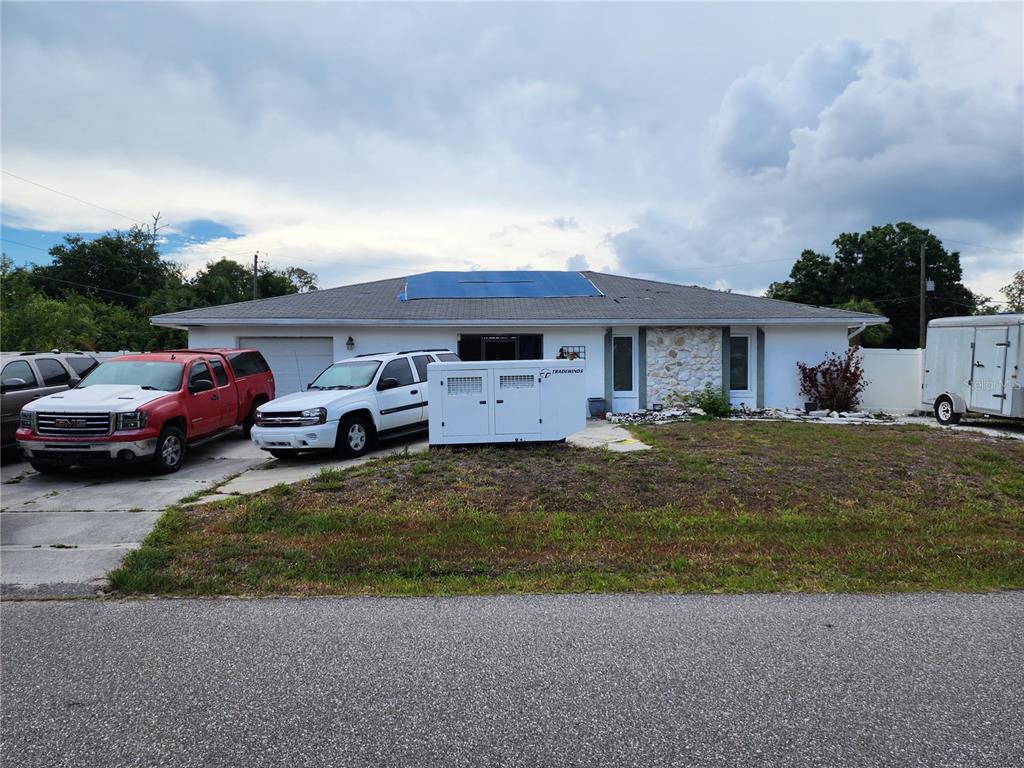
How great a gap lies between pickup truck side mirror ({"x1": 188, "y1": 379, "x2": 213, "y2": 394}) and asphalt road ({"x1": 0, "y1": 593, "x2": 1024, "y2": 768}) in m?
6.66

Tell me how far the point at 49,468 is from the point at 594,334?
38.2ft

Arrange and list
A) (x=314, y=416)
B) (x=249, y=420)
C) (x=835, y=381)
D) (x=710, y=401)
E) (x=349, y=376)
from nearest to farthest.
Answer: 1. (x=314, y=416)
2. (x=349, y=376)
3. (x=249, y=420)
4. (x=710, y=401)
5. (x=835, y=381)

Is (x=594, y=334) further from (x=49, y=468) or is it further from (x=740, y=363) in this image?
(x=49, y=468)

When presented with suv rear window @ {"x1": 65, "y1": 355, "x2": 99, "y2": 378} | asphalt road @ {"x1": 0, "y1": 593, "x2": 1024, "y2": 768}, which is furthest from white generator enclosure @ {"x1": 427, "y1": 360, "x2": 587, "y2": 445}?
suv rear window @ {"x1": 65, "y1": 355, "x2": 99, "y2": 378}

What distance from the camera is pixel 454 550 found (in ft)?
19.4

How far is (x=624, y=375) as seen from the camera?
54.8ft

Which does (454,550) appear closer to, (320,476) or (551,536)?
(551,536)

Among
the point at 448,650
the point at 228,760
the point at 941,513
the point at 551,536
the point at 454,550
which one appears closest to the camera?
the point at 228,760

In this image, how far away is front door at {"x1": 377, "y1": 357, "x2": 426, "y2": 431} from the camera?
11.5 meters

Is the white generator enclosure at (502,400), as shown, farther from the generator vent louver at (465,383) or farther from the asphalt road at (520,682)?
the asphalt road at (520,682)

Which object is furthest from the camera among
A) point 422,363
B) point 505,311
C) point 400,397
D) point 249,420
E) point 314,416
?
point 505,311

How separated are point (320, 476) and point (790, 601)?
6.26 m

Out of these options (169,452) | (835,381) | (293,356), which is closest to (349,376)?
(169,452)

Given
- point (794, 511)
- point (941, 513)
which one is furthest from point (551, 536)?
point (941, 513)
